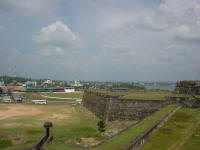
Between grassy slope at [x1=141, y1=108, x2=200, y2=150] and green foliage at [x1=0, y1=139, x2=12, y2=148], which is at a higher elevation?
grassy slope at [x1=141, y1=108, x2=200, y2=150]

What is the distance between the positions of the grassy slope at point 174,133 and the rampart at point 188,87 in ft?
40.0

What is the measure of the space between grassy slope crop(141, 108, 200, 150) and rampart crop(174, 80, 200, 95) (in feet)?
40.0

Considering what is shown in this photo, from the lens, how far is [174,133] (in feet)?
43.4

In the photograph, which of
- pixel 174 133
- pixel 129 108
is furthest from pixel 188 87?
pixel 174 133

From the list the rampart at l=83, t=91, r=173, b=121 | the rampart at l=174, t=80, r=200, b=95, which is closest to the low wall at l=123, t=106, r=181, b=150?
the rampart at l=83, t=91, r=173, b=121

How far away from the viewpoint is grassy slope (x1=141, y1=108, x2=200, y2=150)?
1113 cm

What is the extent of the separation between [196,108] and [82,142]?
1423cm

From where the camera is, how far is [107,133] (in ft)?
71.3

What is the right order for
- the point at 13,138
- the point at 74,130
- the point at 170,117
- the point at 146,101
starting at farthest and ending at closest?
the point at 146,101 < the point at 74,130 < the point at 13,138 < the point at 170,117

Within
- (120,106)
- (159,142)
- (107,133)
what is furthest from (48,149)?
(120,106)

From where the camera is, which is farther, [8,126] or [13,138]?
[8,126]

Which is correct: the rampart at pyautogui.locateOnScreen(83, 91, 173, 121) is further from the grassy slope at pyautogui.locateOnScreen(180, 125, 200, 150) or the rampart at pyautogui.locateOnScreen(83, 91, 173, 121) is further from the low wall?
the grassy slope at pyautogui.locateOnScreen(180, 125, 200, 150)

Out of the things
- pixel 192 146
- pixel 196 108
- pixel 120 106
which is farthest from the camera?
pixel 120 106

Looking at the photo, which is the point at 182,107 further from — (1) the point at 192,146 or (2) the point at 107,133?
(1) the point at 192,146
